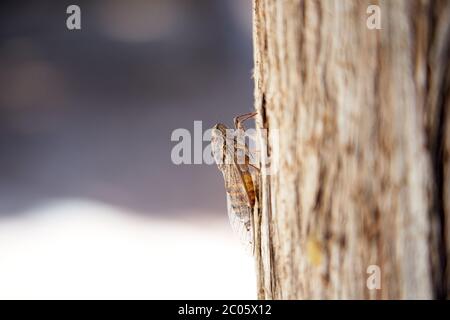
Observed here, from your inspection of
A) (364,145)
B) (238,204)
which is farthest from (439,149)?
(238,204)

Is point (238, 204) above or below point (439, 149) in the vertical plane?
below

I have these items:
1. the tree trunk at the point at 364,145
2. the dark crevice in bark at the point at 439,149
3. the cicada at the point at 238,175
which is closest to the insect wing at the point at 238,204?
the cicada at the point at 238,175

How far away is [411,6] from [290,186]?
0.32 metres

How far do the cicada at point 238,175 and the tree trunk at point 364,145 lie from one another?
0.29m

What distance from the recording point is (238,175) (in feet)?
A: 3.84

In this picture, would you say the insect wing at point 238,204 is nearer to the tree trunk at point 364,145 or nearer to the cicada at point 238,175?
the cicada at point 238,175

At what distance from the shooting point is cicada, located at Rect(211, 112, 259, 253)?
0.99m

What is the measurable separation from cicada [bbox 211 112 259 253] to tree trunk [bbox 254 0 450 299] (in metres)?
0.29

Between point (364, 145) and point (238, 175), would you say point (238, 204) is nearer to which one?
point (238, 175)

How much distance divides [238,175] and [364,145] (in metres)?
0.64

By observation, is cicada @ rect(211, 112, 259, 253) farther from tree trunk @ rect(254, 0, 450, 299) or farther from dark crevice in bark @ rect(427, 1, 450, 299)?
dark crevice in bark @ rect(427, 1, 450, 299)

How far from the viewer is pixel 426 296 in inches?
21.0

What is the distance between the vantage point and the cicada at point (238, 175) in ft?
3.25
